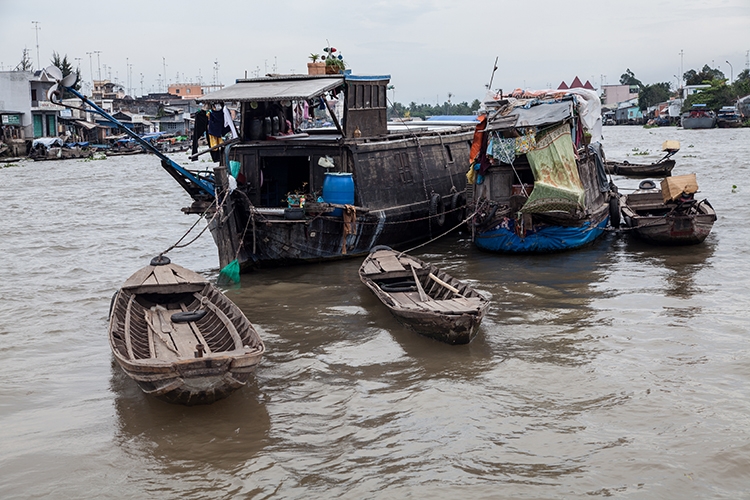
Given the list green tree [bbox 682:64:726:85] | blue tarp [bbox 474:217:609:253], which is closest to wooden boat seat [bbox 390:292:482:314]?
blue tarp [bbox 474:217:609:253]

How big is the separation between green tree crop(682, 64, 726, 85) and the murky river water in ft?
270

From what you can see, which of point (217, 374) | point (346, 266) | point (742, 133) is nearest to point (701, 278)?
point (346, 266)

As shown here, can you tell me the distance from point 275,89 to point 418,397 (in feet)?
22.3

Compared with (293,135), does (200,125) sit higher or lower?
higher

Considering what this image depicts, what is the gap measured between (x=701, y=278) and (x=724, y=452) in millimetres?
6240

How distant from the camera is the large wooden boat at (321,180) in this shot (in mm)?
12023

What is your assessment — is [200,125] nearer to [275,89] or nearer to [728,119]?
[275,89]

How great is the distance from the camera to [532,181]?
13914 mm

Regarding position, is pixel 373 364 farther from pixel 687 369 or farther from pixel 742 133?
pixel 742 133

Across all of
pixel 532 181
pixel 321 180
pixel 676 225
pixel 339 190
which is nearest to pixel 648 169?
pixel 676 225

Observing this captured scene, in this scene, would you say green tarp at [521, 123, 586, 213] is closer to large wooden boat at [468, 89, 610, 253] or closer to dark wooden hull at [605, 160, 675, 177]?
large wooden boat at [468, 89, 610, 253]

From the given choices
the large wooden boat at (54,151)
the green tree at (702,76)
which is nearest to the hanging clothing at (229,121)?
the large wooden boat at (54,151)

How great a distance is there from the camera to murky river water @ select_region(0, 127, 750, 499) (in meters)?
5.97

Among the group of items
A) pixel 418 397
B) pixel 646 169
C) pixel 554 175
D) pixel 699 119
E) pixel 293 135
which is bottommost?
pixel 418 397
